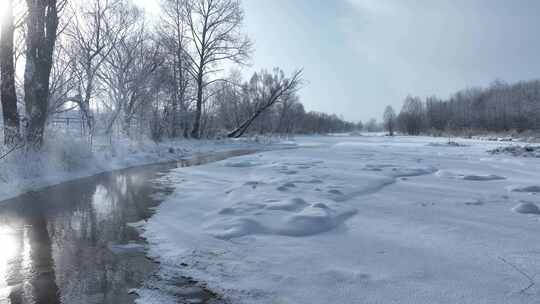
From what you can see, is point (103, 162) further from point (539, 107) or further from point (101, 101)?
point (539, 107)

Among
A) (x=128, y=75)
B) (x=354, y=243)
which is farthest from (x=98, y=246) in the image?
(x=128, y=75)

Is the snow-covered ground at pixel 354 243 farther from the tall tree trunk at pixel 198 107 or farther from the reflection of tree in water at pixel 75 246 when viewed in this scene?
the tall tree trunk at pixel 198 107

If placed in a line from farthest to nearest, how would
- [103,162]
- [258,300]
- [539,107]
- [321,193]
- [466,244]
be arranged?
[539,107] < [103,162] < [321,193] < [466,244] < [258,300]

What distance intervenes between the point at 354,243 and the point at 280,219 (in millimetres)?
1253

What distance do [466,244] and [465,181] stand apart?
16.5 ft

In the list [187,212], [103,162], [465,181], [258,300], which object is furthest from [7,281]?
[103,162]

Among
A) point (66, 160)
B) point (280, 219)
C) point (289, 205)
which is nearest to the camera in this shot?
point (280, 219)

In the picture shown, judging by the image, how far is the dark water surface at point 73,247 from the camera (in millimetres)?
3199

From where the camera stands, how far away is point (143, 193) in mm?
8180

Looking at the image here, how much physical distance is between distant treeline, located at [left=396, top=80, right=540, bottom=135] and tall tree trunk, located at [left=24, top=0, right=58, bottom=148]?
71758mm

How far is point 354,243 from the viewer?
13.9ft

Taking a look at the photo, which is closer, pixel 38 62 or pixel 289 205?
pixel 289 205

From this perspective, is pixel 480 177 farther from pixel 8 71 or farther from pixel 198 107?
pixel 198 107

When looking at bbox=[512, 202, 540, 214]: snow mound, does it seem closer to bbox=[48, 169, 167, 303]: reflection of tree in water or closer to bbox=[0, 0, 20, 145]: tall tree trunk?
bbox=[48, 169, 167, 303]: reflection of tree in water
